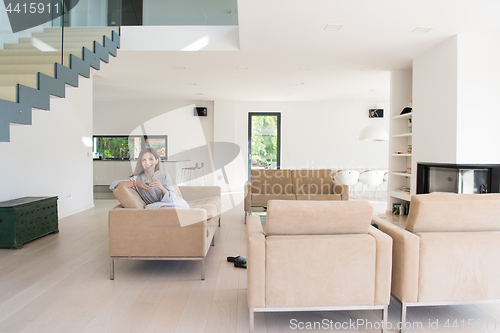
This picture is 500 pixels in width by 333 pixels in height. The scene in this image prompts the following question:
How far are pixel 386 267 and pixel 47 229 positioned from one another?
435cm

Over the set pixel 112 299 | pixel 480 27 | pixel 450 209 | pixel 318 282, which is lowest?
pixel 112 299

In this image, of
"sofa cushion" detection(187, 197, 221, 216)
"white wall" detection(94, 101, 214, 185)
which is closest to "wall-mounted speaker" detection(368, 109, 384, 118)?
"white wall" detection(94, 101, 214, 185)

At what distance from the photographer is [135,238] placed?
283 cm

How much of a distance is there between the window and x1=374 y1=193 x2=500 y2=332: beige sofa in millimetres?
8478

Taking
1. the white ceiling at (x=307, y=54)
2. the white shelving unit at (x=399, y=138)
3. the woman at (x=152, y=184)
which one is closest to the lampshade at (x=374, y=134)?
the white shelving unit at (x=399, y=138)

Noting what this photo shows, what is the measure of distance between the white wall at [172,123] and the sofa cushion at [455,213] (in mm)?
7943

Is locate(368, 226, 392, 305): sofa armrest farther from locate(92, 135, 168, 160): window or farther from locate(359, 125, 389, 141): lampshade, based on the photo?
locate(92, 135, 168, 160): window

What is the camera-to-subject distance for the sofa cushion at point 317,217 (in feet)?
6.53

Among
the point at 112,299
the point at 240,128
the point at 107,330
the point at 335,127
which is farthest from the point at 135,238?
the point at 335,127

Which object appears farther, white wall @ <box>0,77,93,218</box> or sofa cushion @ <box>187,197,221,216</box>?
white wall @ <box>0,77,93,218</box>

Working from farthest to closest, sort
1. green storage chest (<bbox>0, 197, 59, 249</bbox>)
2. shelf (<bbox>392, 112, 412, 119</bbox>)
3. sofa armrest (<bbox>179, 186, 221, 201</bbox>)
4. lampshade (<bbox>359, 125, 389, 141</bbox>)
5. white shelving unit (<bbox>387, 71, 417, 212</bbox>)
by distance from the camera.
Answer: lampshade (<bbox>359, 125, 389, 141</bbox>)
white shelving unit (<bbox>387, 71, 417, 212</bbox>)
shelf (<bbox>392, 112, 412, 119</bbox>)
sofa armrest (<bbox>179, 186, 221, 201</bbox>)
green storage chest (<bbox>0, 197, 59, 249</bbox>)

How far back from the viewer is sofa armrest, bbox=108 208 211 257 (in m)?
2.80

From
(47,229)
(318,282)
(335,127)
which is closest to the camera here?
(318,282)

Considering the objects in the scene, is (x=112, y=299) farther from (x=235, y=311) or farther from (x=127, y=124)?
(x=127, y=124)
